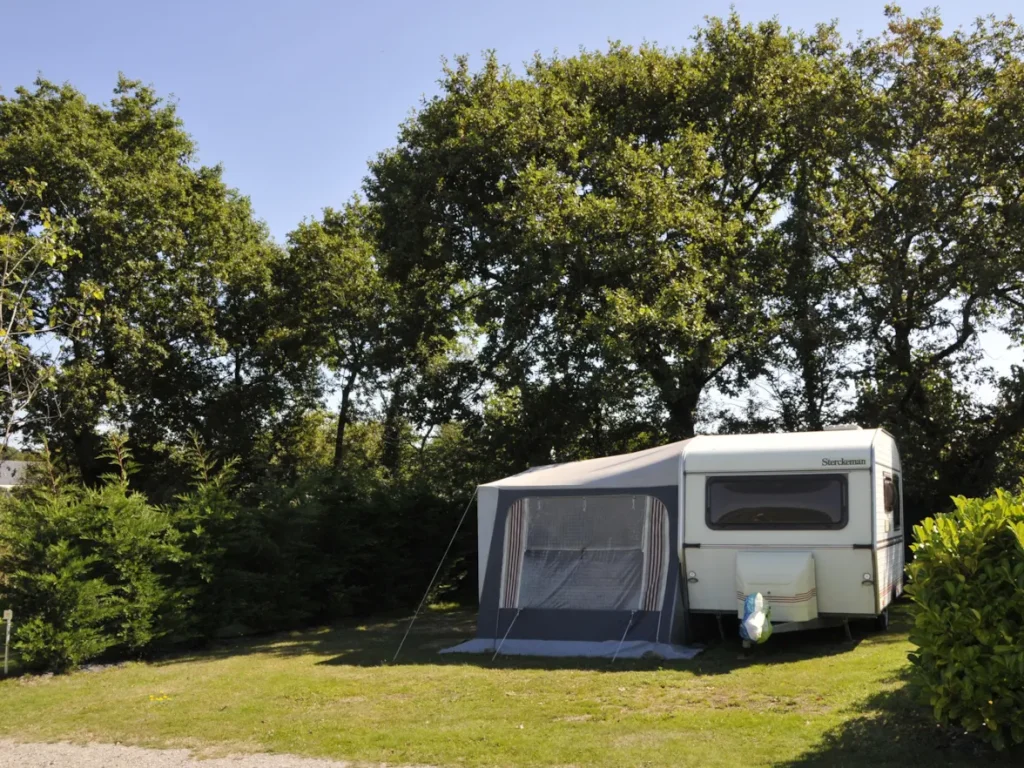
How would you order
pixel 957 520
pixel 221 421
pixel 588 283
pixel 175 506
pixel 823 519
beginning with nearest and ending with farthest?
pixel 957 520, pixel 823 519, pixel 175 506, pixel 588 283, pixel 221 421

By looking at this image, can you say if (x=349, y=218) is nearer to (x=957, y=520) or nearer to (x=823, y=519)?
(x=823, y=519)

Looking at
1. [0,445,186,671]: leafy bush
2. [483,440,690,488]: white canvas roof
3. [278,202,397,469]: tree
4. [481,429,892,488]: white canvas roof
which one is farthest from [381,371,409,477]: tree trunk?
[481,429,892,488]: white canvas roof

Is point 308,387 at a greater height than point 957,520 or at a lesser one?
greater

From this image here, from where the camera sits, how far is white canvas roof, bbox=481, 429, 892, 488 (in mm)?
9898

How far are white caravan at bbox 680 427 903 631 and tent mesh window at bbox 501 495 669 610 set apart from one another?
443mm

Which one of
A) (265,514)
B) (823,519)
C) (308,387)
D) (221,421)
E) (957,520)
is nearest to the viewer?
(957,520)

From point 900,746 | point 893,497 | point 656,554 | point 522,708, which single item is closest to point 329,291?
point 656,554

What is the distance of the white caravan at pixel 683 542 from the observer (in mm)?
9734

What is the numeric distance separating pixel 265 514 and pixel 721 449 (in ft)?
21.9

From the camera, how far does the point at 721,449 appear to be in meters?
10.4

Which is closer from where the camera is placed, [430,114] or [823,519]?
[823,519]

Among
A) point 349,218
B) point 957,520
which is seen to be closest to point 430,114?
point 349,218

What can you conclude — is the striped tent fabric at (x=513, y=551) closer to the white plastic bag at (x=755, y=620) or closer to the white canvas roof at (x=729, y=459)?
the white canvas roof at (x=729, y=459)

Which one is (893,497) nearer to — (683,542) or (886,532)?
(886,532)
